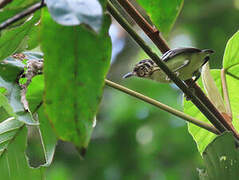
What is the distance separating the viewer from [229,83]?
4.99ft

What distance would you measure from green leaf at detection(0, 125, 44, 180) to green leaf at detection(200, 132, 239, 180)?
0.42 meters

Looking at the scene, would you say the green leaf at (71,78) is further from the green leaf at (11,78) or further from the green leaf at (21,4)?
the green leaf at (11,78)

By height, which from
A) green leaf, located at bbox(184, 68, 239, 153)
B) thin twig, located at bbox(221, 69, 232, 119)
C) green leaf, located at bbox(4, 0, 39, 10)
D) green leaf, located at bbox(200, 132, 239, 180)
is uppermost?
green leaf, located at bbox(4, 0, 39, 10)

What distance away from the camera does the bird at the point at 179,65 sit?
123cm

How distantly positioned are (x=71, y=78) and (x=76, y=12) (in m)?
0.11

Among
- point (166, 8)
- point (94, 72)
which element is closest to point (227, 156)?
point (166, 8)

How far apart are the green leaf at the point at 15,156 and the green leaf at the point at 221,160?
1.39 feet

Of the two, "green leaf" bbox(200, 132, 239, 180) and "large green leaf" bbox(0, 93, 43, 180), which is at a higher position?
"large green leaf" bbox(0, 93, 43, 180)

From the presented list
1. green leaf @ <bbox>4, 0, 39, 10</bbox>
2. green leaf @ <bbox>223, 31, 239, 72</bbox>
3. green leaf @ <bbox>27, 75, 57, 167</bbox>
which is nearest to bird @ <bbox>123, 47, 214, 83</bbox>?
green leaf @ <bbox>223, 31, 239, 72</bbox>

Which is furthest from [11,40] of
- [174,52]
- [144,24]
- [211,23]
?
[211,23]

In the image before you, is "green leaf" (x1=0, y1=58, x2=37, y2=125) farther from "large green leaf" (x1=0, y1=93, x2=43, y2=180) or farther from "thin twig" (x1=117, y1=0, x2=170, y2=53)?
"thin twig" (x1=117, y1=0, x2=170, y2=53)

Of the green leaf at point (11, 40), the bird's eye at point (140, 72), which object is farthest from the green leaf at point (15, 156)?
the bird's eye at point (140, 72)

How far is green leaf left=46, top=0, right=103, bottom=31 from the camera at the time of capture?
667 mm

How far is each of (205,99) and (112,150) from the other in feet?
9.27
